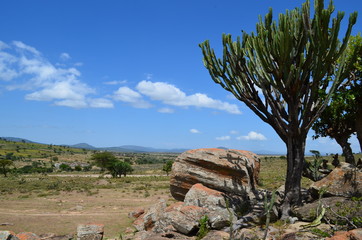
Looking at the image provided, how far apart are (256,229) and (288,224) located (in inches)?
44.2

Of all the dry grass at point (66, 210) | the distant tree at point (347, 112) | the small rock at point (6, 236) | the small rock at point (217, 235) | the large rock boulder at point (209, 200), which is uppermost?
the distant tree at point (347, 112)

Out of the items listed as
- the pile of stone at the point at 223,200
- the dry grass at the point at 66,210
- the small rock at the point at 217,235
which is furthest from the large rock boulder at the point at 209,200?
the dry grass at the point at 66,210

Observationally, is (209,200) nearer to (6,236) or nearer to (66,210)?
Answer: (6,236)

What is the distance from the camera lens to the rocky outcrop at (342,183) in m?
9.83

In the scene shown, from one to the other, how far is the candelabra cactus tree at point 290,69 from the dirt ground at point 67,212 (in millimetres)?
7467

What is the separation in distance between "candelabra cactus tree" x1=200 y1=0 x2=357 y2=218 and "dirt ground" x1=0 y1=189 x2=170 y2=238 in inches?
294

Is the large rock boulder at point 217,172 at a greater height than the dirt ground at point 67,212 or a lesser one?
greater

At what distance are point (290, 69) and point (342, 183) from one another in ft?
15.5

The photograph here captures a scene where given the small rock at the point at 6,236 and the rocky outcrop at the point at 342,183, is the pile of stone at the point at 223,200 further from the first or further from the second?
the small rock at the point at 6,236

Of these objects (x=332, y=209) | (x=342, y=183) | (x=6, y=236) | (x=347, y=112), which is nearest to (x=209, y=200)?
(x=332, y=209)

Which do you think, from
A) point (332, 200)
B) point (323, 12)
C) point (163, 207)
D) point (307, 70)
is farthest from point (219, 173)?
point (323, 12)

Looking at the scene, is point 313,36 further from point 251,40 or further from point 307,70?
point 251,40

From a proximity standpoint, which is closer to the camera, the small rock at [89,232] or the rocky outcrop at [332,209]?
the rocky outcrop at [332,209]

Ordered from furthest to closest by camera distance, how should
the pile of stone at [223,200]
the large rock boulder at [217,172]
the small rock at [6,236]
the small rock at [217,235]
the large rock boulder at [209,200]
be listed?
the large rock boulder at [217,172]
the large rock boulder at [209,200]
the pile of stone at [223,200]
the small rock at [217,235]
the small rock at [6,236]
